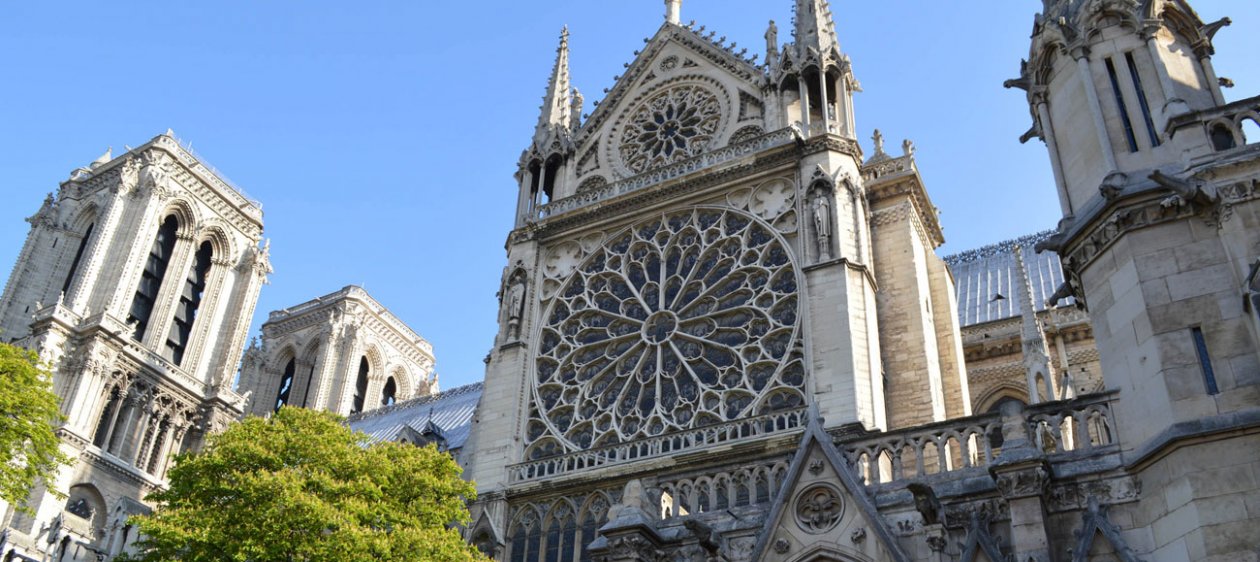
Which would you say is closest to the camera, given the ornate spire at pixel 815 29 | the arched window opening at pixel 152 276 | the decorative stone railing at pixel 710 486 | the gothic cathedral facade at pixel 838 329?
the gothic cathedral facade at pixel 838 329

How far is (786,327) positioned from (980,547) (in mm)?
10679

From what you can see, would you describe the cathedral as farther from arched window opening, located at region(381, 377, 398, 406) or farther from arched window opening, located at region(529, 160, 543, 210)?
arched window opening, located at region(381, 377, 398, 406)

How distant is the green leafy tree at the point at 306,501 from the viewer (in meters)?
16.5

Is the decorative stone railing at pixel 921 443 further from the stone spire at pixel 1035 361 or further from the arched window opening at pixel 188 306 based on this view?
the arched window opening at pixel 188 306

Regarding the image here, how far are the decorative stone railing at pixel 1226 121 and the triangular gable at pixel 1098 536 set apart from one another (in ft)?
14.8

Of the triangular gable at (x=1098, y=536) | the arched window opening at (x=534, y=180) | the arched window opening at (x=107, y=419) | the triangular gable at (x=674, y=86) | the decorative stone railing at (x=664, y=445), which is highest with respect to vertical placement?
the triangular gable at (x=674, y=86)

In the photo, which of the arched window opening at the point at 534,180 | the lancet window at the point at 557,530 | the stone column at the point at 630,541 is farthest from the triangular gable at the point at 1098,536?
the arched window opening at the point at 534,180

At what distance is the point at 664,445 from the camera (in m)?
20.8

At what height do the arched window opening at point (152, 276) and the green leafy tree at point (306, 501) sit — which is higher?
the arched window opening at point (152, 276)

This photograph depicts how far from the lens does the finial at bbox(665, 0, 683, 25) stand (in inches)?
1211

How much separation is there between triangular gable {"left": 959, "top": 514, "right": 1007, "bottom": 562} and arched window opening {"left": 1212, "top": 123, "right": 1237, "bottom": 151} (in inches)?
201

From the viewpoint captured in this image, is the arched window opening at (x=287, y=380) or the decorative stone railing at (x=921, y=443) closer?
the decorative stone railing at (x=921, y=443)

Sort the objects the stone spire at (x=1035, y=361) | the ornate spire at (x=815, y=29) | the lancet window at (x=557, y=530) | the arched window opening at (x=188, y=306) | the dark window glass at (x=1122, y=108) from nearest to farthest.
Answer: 1. the dark window glass at (x=1122, y=108)
2. the stone spire at (x=1035, y=361)
3. the lancet window at (x=557, y=530)
4. the ornate spire at (x=815, y=29)
5. the arched window opening at (x=188, y=306)

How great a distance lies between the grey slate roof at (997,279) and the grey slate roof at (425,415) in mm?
21219
